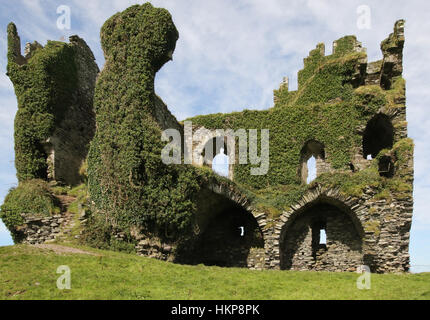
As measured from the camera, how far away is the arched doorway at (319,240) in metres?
21.4

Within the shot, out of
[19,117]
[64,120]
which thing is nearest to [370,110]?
[64,120]

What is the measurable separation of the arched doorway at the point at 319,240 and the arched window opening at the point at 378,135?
5319 millimetres

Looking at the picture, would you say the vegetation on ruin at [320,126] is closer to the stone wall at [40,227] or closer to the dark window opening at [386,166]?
the dark window opening at [386,166]

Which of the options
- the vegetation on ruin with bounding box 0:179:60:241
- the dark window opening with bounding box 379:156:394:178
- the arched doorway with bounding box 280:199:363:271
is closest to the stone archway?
the arched doorway with bounding box 280:199:363:271

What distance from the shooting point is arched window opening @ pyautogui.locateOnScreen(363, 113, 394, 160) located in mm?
23328

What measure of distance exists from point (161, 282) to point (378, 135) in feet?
54.7

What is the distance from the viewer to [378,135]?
977 inches

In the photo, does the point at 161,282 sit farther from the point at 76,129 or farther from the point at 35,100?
the point at 76,129

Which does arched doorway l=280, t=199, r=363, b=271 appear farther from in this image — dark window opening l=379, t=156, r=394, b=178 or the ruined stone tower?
dark window opening l=379, t=156, r=394, b=178

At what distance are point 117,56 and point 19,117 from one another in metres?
7.50

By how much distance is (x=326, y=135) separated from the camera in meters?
23.8

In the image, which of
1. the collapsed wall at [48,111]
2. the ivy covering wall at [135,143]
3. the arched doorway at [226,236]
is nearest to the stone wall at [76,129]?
the collapsed wall at [48,111]

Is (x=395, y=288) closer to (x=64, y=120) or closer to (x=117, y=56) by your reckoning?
(x=117, y=56)

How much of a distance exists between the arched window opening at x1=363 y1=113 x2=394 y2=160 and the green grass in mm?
9501
